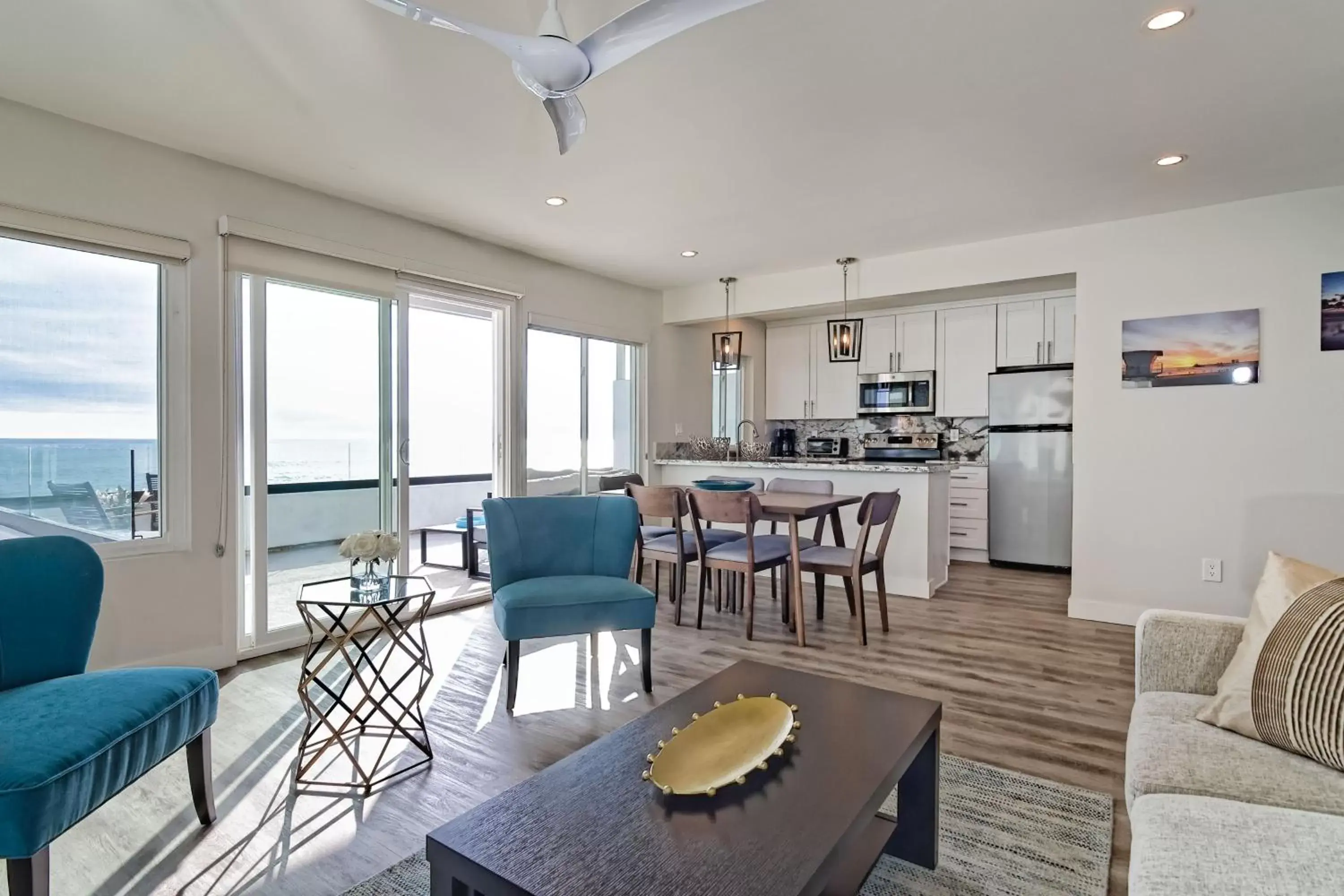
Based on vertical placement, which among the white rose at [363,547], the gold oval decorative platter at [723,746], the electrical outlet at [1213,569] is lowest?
the electrical outlet at [1213,569]

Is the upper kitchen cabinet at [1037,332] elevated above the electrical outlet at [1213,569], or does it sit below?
above

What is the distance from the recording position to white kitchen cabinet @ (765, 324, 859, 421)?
6.77 metres

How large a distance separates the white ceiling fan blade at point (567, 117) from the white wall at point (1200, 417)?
11.3 feet

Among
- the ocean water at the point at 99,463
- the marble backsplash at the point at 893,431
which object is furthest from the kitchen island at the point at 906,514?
the ocean water at the point at 99,463

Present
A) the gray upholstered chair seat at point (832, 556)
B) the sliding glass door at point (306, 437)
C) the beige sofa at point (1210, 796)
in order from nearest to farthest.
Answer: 1. the beige sofa at point (1210, 796)
2. the sliding glass door at point (306, 437)
3. the gray upholstered chair seat at point (832, 556)

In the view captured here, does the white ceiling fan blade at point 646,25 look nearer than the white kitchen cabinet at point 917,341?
Yes

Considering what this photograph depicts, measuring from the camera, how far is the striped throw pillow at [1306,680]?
53.8 inches

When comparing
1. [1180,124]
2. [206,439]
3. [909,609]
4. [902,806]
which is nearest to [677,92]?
[1180,124]

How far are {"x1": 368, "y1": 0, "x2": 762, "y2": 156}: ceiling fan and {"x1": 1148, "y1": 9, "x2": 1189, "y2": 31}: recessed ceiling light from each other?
147cm

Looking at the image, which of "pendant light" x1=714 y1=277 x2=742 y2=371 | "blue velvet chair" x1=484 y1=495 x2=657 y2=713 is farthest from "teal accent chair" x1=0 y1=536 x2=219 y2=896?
"pendant light" x1=714 y1=277 x2=742 y2=371

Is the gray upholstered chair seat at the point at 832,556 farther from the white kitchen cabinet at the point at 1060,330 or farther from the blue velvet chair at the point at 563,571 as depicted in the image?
the white kitchen cabinet at the point at 1060,330

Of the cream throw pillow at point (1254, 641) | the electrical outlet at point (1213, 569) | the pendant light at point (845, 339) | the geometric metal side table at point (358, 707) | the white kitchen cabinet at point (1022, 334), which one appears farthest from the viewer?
the white kitchen cabinet at point (1022, 334)

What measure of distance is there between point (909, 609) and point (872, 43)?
3357mm

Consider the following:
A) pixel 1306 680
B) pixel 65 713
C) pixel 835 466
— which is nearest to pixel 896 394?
pixel 835 466
